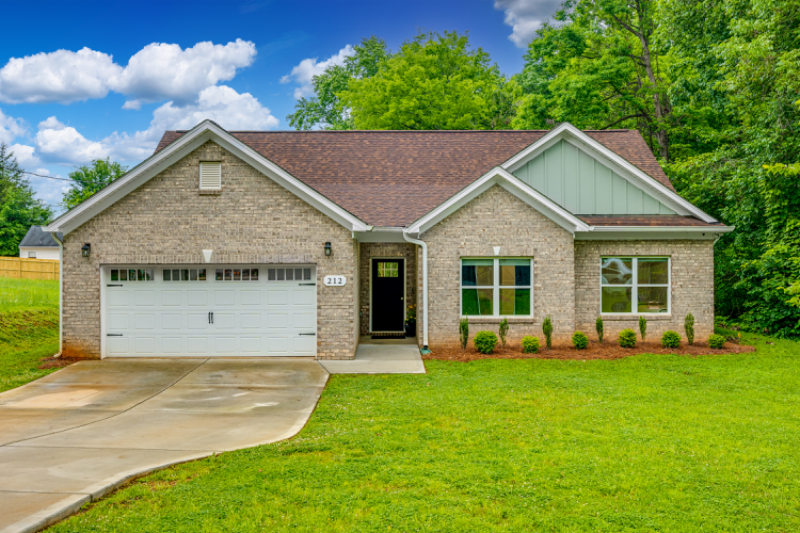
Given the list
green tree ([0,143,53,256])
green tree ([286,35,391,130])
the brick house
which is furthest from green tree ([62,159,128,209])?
the brick house

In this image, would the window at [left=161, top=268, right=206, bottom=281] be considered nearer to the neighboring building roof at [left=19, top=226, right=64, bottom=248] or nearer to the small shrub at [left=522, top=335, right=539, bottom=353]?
the small shrub at [left=522, top=335, right=539, bottom=353]

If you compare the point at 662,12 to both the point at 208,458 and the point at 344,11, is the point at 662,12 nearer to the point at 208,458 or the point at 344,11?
the point at 344,11

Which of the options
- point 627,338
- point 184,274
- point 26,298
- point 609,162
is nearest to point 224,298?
point 184,274

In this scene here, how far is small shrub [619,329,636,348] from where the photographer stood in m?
13.7

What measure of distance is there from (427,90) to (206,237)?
64.5ft

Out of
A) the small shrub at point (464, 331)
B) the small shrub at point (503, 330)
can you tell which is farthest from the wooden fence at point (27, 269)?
the small shrub at point (503, 330)

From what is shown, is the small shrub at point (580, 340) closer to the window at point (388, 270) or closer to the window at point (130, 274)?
the window at point (388, 270)

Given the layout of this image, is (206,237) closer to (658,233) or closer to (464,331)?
(464,331)

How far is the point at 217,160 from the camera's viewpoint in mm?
12211

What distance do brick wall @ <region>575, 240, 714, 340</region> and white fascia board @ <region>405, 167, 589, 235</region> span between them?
4.65 ft

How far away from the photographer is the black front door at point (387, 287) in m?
15.7

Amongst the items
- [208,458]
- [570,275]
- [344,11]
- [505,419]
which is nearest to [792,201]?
[570,275]

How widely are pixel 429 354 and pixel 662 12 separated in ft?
50.0

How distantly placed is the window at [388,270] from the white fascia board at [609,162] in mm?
4308
